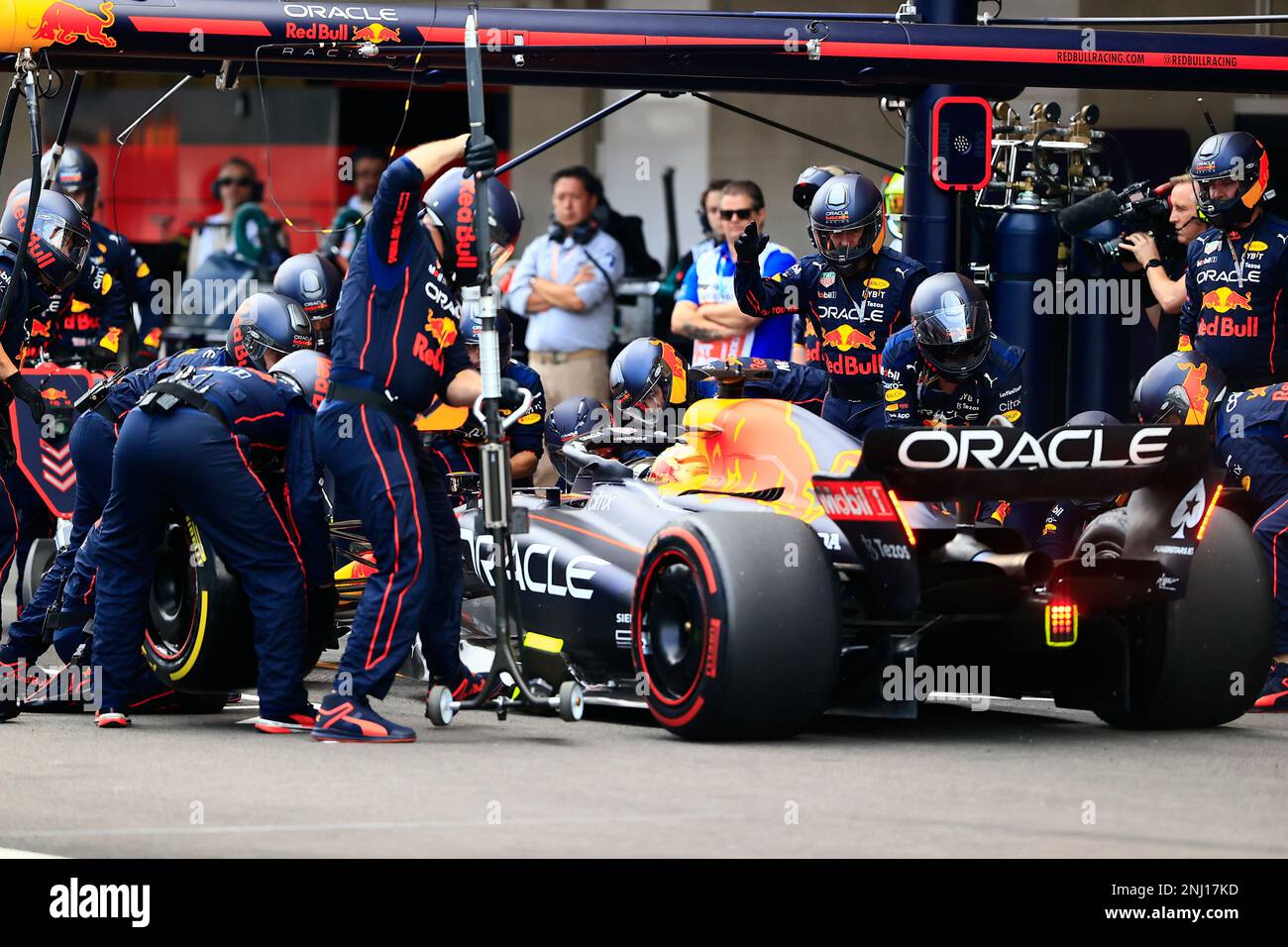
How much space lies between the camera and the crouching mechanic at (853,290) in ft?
35.3

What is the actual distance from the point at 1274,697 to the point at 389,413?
382 centimetres

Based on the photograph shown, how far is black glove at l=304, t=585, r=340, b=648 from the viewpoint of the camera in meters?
8.70

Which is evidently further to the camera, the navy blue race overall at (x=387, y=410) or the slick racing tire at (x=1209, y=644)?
→ the slick racing tire at (x=1209, y=644)

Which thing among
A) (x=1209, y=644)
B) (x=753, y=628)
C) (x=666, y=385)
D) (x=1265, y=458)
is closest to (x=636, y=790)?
(x=753, y=628)

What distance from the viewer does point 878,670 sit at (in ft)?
27.0

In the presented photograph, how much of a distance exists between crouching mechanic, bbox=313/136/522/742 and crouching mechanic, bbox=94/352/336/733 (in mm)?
322

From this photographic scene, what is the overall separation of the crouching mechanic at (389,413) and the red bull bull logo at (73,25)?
235 centimetres

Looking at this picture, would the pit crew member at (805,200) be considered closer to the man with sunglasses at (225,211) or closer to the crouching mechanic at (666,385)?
the crouching mechanic at (666,385)

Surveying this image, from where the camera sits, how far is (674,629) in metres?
8.26

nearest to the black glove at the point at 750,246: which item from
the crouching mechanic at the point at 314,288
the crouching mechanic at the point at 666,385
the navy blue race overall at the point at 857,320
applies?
the navy blue race overall at the point at 857,320

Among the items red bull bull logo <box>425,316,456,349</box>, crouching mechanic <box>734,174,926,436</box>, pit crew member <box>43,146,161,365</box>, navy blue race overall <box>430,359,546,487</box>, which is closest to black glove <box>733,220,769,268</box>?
crouching mechanic <box>734,174,926,436</box>

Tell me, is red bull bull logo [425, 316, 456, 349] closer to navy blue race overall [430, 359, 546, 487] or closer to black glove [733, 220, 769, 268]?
navy blue race overall [430, 359, 546, 487]

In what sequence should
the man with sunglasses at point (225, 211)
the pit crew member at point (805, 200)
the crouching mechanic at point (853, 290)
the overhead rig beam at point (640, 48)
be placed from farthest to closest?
the man with sunglasses at point (225, 211), the pit crew member at point (805, 200), the crouching mechanic at point (853, 290), the overhead rig beam at point (640, 48)

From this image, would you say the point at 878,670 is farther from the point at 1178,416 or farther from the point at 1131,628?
the point at 1178,416
